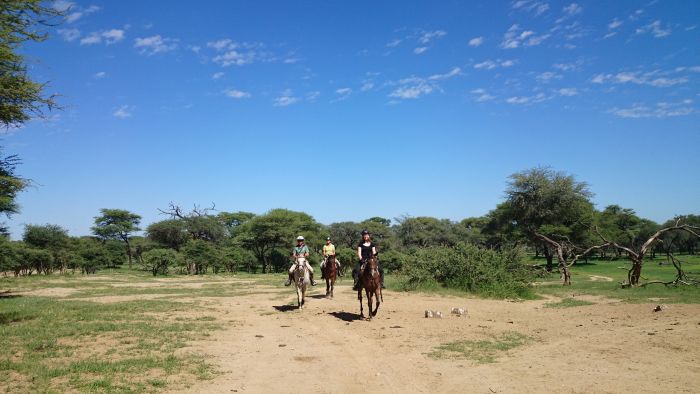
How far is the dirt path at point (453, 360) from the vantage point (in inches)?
277

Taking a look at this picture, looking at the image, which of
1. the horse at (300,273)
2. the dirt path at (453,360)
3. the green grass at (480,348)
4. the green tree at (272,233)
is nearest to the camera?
the dirt path at (453,360)

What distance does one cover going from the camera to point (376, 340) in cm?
1073

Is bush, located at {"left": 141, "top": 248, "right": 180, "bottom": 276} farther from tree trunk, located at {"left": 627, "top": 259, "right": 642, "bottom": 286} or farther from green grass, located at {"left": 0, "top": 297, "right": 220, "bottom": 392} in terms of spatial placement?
tree trunk, located at {"left": 627, "top": 259, "right": 642, "bottom": 286}

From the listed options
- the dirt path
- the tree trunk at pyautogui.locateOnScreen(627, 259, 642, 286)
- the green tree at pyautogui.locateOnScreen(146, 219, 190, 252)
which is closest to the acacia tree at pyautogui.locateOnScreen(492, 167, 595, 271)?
the tree trunk at pyautogui.locateOnScreen(627, 259, 642, 286)

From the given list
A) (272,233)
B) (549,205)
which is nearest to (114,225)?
(272,233)

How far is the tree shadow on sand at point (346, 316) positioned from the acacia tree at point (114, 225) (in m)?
63.6

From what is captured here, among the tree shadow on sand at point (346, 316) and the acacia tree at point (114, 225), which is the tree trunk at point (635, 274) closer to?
the tree shadow on sand at point (346, 316)

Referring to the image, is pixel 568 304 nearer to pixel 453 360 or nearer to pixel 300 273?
pixel 300 273

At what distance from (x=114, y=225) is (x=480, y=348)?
2820 inches

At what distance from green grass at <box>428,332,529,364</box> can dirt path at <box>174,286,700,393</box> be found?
0.22 metres

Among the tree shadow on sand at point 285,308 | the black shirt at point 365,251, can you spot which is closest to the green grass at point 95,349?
the tree shadow on sand at point 285,308

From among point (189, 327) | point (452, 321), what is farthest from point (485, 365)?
point (189, 327)

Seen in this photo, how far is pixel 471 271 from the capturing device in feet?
69.6

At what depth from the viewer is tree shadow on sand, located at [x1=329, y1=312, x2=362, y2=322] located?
1380 cm
